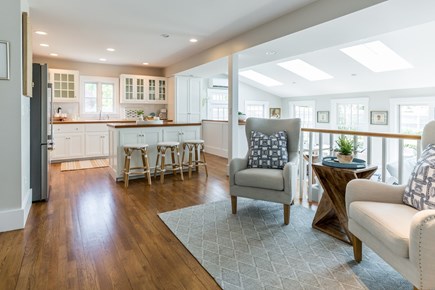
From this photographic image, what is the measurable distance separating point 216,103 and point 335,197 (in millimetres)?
7030

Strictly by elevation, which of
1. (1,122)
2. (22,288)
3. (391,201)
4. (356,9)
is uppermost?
(356,9)

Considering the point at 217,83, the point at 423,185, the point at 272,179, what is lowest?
the point at 272,179

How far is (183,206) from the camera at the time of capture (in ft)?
10.9

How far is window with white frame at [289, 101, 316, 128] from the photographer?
10.3 m

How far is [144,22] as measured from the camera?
414 centimetres

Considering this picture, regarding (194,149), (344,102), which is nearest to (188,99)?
(194,149)

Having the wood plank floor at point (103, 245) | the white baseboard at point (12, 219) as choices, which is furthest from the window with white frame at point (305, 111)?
the white baseboard at point (12, 219)

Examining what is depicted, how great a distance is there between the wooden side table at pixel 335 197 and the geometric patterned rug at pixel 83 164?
4.72m

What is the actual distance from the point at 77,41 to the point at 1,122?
3125 mm

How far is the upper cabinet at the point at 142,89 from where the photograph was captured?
732 cm

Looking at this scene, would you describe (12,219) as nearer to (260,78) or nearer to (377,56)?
(377,56)

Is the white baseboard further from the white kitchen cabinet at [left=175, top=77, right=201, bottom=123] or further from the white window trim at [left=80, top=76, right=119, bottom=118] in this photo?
the white kitchen cabinet at [left=175, top=77, right=201, bottom=123]

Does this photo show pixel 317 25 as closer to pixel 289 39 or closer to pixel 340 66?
pixel 289 39

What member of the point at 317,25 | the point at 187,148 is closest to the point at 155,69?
the point at 187,148
